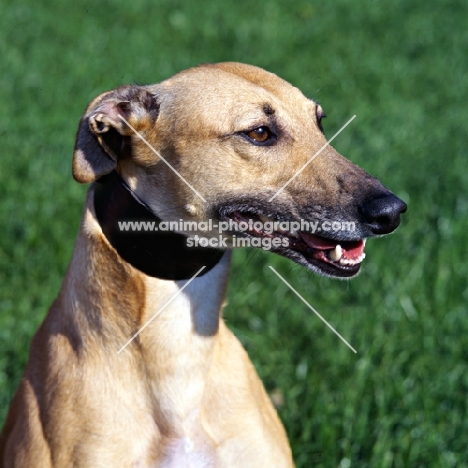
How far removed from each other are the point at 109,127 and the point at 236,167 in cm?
51

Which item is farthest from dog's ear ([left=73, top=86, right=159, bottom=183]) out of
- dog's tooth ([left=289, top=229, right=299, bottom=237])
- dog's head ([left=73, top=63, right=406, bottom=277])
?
dog's tooth ([left=289, top=229, right=299, bottom=237])

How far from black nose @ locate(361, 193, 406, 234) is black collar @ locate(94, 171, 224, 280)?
620 millimetres

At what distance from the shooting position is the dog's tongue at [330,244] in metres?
3.41

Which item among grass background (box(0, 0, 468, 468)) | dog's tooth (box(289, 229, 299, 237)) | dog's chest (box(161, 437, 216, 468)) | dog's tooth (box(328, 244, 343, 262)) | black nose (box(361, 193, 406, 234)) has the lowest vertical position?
grass background (box(0, 0, 468, 468))

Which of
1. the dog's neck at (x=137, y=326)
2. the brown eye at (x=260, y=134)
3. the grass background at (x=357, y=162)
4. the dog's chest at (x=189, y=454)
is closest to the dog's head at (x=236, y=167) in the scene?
the brown eye at (x=260, y=134)

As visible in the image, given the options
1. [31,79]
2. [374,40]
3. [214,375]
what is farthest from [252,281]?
[374,40]

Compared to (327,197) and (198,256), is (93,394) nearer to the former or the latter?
(198,256)

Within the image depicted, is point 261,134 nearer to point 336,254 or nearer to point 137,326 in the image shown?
point 336,254

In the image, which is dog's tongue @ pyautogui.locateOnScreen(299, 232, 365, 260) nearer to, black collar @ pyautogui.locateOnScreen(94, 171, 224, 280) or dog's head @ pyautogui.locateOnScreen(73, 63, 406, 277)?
dog's head @ pyautogui.locateOnScreen(73, 63, 406, 277)

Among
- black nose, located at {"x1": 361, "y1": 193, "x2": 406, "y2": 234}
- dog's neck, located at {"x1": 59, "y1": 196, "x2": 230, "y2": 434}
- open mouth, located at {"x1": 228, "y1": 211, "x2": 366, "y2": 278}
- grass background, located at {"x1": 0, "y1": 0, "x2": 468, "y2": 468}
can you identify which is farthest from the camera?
grass background, located at {"x1": 0, "y1": 0, "x2": 468, "y2": 468}

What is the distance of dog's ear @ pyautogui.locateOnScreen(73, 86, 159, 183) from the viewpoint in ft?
10.7

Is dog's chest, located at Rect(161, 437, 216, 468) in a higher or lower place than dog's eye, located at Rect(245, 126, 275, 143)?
lower

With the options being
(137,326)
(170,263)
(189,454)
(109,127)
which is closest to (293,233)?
(170,263)

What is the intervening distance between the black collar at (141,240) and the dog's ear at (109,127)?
10 cm
